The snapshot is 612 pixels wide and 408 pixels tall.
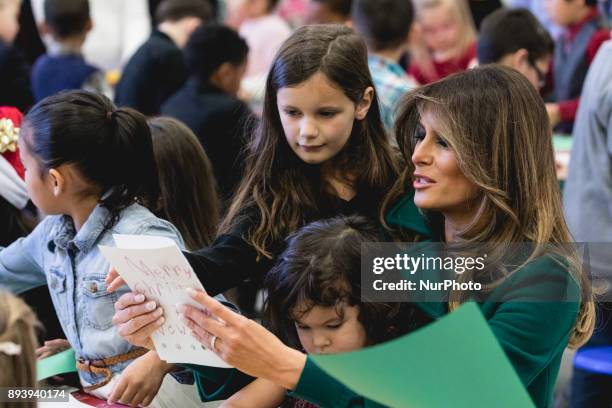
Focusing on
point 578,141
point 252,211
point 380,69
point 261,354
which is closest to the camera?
point 261,354

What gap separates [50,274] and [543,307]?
3.76 ft

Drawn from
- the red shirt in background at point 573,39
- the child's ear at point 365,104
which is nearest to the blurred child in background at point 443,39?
the red shirt in background at point 573,39

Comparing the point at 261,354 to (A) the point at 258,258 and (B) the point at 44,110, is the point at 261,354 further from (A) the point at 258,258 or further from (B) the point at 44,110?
(B) the point at 44,110

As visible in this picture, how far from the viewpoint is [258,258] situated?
7.47 ft

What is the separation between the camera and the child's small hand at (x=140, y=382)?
219 centimetres

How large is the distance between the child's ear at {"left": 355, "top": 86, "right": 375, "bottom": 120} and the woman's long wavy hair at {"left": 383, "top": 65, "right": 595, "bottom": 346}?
0.36m

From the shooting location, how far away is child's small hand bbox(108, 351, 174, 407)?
2189 mm

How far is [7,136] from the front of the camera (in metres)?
2.69

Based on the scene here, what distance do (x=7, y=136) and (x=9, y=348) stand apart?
3.94ft

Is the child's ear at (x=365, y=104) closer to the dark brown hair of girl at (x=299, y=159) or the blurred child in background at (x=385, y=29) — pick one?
the dark brown hair of girl at (x=299, y=159)

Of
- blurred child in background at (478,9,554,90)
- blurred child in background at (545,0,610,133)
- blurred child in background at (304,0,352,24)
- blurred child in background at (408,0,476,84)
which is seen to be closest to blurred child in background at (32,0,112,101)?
blurred child in background at (304,0,352,24)

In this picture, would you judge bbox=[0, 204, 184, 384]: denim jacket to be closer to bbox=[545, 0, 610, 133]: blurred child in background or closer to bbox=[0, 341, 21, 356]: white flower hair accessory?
bbox=[0, 341, 21, 356]: white flower hair accessory

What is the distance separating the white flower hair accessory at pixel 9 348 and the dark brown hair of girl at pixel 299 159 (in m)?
0.77

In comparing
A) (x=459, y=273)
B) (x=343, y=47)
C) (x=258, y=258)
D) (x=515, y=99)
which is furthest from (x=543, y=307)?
(x=343, y=47)
